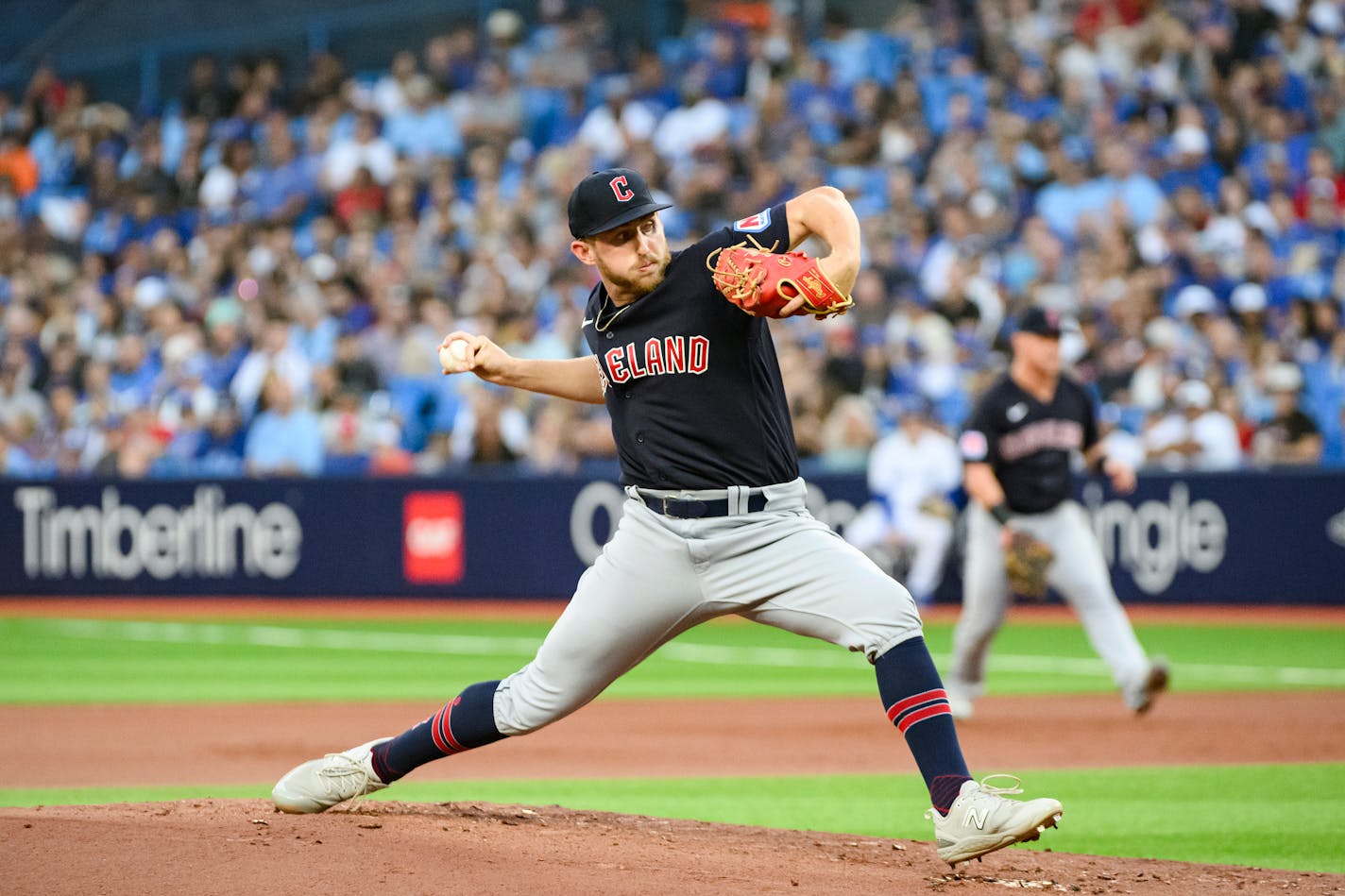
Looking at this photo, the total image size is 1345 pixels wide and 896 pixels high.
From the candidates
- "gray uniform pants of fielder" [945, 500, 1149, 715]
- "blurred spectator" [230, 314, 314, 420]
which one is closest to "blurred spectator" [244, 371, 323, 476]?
"blurred spectator" [230, 314, 314, 420]

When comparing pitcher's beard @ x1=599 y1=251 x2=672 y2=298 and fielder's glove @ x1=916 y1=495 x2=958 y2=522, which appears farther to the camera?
fielder's glove @ x1=916 y1=495 x2=958 y2=522

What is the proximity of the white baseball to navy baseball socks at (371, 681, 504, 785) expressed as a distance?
39.8 inches

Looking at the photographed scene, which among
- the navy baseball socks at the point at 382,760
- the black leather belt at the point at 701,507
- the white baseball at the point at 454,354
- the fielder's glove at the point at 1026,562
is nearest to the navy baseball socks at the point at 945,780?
the black leather belt at the point at 701,507

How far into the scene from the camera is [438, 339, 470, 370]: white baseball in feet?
17.9

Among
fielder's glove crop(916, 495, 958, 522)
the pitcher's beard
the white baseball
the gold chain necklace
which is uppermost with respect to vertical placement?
the pitcher's beard

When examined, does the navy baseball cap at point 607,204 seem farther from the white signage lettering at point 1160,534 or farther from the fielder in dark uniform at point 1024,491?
the white signage lettering at point 1160,534

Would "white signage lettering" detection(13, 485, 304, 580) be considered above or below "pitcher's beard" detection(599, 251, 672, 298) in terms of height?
below

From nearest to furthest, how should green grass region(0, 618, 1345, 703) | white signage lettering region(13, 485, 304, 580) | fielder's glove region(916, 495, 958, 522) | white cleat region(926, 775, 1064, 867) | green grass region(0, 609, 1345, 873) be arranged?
white cleat region(926, 775, 1064, 867) < green grass region(0, 609, 1345, 873) < green grass region(0, 618, 1345, 703) < fielder's glove region(916, 495, 958, 522) < white signage lettering region(13, 485, 304, 580)

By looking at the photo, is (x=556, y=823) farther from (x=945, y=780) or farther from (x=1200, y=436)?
(x=1200, y=436)

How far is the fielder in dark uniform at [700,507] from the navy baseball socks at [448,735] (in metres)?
0.13

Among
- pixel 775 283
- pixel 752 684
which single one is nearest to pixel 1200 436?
pixel 752 684

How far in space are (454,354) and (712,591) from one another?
111 centimetres

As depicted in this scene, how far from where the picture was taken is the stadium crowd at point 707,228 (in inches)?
671

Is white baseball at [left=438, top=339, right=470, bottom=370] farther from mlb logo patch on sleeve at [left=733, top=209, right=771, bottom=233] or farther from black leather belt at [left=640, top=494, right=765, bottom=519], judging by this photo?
mlb logo patch on sleeve at [left=733, top=209, right=771, bottom=233]
